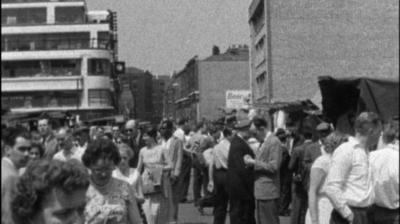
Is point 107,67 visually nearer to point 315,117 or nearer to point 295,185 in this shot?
point 295,185

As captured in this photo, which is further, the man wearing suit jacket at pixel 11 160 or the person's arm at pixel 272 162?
the person's arm at pixel 272 162

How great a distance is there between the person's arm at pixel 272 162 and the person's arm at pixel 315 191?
3.24 meters

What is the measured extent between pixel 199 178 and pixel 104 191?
48.4 feet

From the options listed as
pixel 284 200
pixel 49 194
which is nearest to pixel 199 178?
pixel 284 200

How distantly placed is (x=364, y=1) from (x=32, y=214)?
6.65 ft

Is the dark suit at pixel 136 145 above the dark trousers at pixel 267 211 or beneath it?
above

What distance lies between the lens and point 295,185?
516 inches

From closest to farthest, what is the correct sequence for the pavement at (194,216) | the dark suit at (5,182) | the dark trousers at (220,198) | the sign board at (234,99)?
1. the dark suit at (5,182)
2. the dark trousers at (220,198)
3. the pavement at (194,216)
4. the sign board at (234,99)

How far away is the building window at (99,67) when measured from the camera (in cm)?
305

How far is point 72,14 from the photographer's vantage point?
297 centimetres

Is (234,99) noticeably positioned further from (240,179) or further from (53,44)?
(53,44)

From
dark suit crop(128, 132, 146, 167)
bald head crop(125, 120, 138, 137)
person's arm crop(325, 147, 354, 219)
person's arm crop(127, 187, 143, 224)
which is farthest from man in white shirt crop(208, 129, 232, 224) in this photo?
bald head crop(125, 120, 138, 137)

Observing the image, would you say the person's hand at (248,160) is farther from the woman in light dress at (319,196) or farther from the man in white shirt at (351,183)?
the man in white shirt at (351,183)

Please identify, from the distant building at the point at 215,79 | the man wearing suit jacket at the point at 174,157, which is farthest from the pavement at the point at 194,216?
the distant building at the point at 215,79
